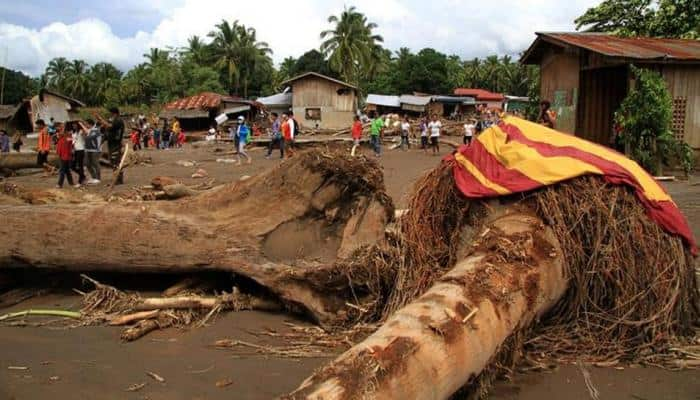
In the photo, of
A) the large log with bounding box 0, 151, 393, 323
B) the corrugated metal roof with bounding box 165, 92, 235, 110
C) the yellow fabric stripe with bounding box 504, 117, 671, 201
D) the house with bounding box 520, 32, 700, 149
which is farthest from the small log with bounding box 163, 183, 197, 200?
the corrugated metal roof with bounding box 165, 92, 235, 110

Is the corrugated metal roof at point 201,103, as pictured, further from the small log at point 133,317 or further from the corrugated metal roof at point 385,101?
the small log at point 133,317

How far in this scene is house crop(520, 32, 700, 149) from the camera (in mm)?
14144

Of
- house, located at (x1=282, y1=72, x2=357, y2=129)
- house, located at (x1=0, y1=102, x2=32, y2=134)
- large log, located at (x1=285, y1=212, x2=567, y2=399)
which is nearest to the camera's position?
large log, located at (x1=285, y1=212, x2=567, y2=399)

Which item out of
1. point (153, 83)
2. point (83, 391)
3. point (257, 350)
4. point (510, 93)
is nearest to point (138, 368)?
point (83, 391)

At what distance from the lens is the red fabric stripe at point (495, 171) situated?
430 centimetres

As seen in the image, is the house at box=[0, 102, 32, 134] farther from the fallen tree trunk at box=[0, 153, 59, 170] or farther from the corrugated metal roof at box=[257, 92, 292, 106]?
the fallen tree trunk at box=[0, 153, 59, 170]

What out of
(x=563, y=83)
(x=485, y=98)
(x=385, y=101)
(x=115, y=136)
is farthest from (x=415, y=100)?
(x=115, y=136)

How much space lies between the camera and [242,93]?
196ft

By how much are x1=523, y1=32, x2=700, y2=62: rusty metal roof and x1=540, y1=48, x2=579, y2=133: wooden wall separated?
0.46 metres

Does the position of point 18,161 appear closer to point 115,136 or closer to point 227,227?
point 115,136

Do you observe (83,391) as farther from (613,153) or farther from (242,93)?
(242,93)

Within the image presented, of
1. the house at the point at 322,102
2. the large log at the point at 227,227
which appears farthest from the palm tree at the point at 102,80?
the large log at the point at 227,227

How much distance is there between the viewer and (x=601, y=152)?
4535mm

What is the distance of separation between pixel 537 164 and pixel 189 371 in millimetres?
2676
